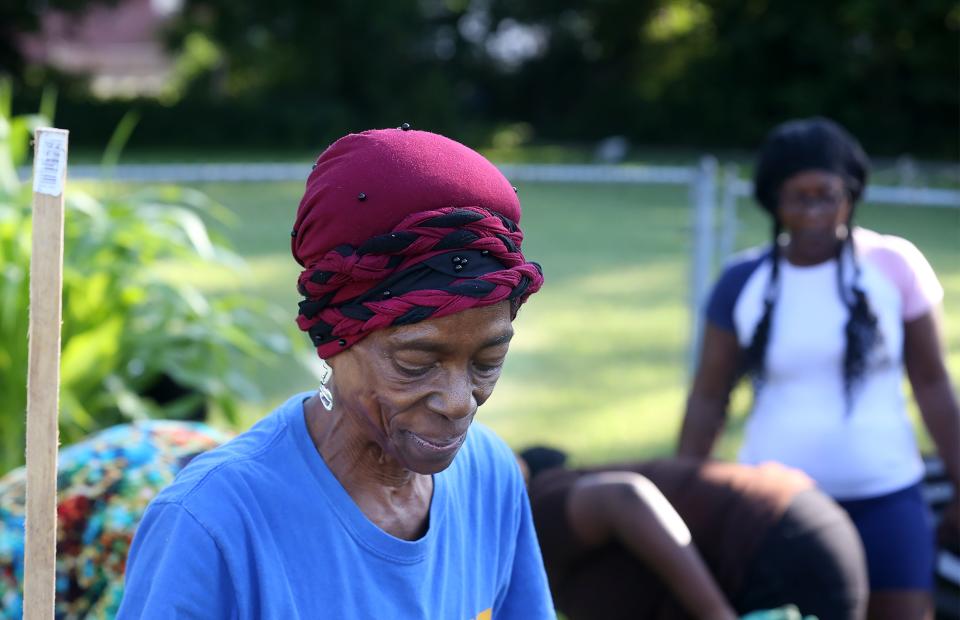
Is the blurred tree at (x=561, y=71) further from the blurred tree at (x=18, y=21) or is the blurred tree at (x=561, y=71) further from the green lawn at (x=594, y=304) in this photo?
the green lawn at (x=594, y=304)

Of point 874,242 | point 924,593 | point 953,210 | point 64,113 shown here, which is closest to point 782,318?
point 874,242

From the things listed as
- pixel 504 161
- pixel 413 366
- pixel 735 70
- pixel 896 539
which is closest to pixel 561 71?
pixel 735 70

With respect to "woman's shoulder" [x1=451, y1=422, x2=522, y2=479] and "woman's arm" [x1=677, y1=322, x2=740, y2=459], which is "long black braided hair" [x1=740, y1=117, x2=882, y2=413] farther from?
"woman's shoulder" [x1=451, y1=422, x2=522, y2=479]

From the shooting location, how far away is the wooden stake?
4.88 feet

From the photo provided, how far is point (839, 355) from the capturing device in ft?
11.4

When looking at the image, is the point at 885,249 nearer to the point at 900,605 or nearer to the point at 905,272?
the point at 905,272

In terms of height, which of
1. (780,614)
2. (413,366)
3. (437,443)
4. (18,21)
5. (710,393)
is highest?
(18,21)

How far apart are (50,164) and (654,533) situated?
1972mm

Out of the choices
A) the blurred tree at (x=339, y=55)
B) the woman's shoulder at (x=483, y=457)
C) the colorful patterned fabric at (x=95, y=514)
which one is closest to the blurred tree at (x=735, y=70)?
the blurred tree at (x=339, y=55)

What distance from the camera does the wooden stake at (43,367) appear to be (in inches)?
58.5

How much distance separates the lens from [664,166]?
77.5ft

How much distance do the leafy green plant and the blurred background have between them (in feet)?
0.04

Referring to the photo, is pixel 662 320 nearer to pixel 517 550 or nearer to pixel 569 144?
pixel 517 550

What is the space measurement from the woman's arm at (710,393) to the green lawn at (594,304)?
2.32 m
